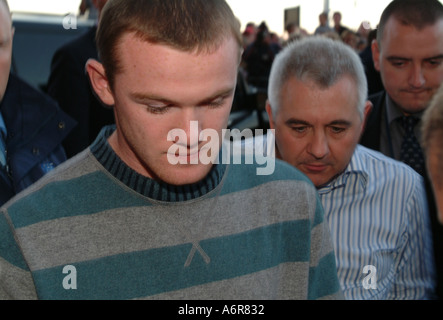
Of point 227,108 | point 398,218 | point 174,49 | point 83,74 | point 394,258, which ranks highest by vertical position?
point 83,74

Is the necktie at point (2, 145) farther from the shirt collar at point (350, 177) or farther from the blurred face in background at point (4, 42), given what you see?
the shirt collar at point (350, 177)

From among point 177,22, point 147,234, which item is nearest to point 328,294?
point 147,234

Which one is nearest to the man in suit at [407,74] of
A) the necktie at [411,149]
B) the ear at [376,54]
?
the necktie at [411,149]

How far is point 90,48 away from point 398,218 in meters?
2.16

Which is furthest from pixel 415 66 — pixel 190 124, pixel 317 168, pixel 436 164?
pixel 190 124

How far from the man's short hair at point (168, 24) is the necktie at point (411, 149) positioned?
5.69 ft

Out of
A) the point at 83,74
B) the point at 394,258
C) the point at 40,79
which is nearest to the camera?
the point at 394,258

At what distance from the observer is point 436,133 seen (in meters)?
1.23

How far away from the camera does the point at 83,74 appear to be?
3334 mm

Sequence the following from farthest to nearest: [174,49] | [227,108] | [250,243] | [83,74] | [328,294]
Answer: [83,74]
[328,294]
[250,243]
[227,108]
[174,49]

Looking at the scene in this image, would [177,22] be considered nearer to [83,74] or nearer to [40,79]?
[83,74]

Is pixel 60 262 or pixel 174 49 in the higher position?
pixel 174 49

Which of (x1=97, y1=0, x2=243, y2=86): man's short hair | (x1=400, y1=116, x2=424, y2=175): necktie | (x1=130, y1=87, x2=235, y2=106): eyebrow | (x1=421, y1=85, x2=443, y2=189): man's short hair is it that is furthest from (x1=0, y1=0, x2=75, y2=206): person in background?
(x1=400, y1=116, x2=424, y2=175): necktie

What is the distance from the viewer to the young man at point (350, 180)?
2.29 m
